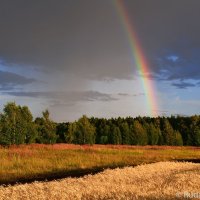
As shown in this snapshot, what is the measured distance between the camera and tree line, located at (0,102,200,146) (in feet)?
182

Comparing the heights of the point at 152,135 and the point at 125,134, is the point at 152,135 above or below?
below

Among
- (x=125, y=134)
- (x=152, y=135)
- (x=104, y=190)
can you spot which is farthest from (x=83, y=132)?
(x=104, y=190)

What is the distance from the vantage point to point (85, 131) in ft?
260

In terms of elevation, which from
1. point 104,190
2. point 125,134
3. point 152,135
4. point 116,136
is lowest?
point 104,190

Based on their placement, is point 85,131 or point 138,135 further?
point 138,135

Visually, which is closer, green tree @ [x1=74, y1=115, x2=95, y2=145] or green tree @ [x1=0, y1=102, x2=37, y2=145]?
green tree @ [x1=0, y1=102, x2=37, y2=145]

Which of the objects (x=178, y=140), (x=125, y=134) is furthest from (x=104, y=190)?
(x=178, y=140)

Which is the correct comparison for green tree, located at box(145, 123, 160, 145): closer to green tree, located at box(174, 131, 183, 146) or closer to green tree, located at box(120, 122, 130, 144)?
green tree, located at box(174, 131, 183, 146)

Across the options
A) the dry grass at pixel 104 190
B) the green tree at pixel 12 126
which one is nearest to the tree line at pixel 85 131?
the green tree at pixel 12 126

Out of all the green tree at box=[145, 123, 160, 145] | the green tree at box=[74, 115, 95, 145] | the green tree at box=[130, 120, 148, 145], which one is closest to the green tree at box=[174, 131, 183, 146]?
the green tree at box=[145, 123, 160, 145]

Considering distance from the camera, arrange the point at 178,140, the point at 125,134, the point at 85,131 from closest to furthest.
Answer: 1. the point at 85,131
2. the point at 125,134
3. the point at 178,140

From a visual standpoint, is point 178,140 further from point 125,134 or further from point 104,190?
point 104,190

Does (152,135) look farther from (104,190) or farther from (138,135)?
(104,190)

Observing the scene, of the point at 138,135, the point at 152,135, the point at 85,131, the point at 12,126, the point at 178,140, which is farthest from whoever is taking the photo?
the point at 152,135
